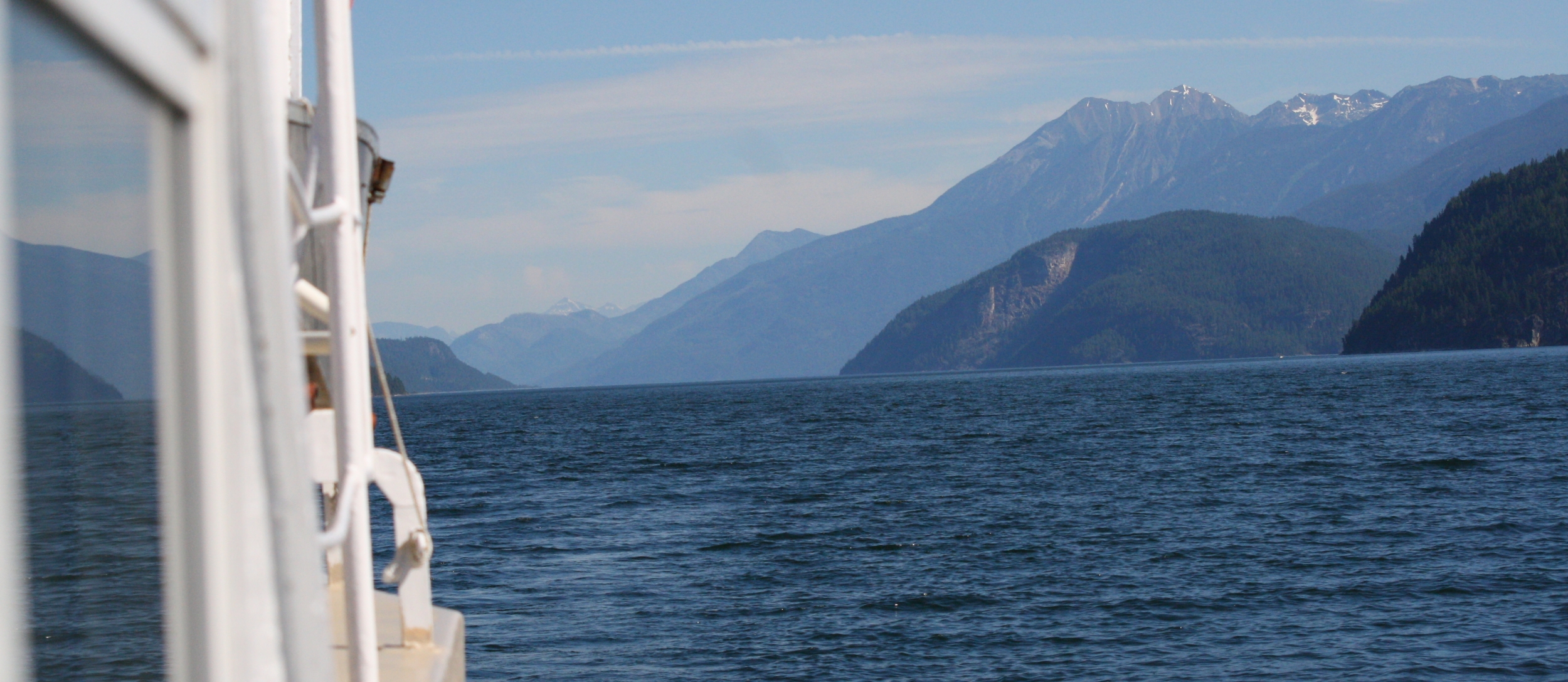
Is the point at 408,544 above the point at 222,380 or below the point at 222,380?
below

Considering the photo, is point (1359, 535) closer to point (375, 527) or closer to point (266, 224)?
point (375, 527)

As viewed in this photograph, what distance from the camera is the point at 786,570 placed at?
21.3 m

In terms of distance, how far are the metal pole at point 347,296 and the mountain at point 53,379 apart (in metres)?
2.46

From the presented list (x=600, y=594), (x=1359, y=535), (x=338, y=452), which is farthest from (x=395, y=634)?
(x=1359, y=535)

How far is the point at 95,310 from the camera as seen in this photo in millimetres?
1506

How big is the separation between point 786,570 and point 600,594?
10.6ft

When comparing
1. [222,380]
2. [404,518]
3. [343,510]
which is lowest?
[404,518]

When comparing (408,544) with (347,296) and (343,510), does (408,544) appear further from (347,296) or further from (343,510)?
(343,510)

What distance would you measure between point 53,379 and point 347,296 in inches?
110

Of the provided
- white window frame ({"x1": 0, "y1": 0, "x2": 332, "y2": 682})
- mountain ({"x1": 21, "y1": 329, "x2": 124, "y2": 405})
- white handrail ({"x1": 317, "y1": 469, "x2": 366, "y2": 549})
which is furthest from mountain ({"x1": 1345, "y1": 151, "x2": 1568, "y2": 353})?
mountain ({"x1": 21, "y1": 329, "x2": 124, "y2": 405})

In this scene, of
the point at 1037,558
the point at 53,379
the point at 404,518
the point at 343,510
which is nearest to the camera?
the point at 53,379

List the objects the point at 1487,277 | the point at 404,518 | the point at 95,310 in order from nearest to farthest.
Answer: the point at 95,310 < the point at 404,518 < the point at 1487,277

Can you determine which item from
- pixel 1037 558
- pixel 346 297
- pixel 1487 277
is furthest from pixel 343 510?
pixel 1487 277

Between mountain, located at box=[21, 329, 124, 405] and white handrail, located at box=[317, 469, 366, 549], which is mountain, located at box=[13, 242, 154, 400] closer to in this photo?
mountain, located at box=[21, 329, 124, 405]
